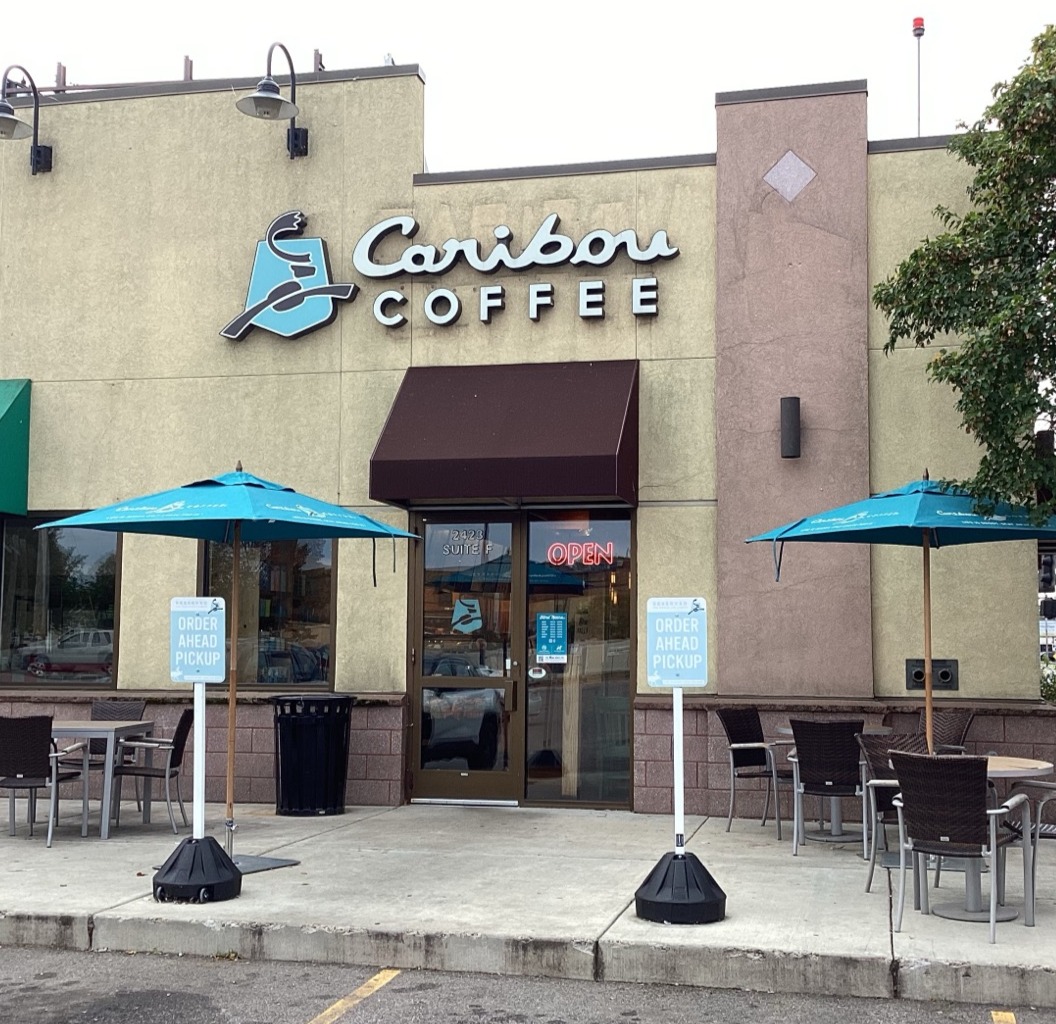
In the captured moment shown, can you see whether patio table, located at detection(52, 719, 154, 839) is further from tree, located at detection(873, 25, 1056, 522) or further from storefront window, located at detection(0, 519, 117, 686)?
tree, located at detection(873, 25, 1056, 522)

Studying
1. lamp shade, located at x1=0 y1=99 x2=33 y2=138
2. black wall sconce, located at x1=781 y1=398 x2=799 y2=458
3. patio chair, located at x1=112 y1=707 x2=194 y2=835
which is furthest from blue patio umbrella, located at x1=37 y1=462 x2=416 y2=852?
lamp shade, located at x1=0 y1=99 x2=33 y2=138

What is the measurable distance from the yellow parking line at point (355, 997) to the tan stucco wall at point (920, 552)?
538 centimetres

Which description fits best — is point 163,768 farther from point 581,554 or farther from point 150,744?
point 581,554

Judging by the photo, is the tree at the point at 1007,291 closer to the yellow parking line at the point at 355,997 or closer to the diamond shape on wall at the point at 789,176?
the diamond shape on wall at the point at 789,176

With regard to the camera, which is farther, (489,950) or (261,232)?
(261,232)

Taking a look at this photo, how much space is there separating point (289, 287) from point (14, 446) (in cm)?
313

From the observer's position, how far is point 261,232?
12836 millimetres

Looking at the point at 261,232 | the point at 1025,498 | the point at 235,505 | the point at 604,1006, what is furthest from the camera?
the point at 261,232

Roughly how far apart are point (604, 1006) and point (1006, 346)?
502 cm

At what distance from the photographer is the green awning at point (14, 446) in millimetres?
12648

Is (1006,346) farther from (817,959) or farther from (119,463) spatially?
(119,463)

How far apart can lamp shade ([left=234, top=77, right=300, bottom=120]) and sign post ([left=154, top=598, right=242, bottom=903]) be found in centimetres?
530

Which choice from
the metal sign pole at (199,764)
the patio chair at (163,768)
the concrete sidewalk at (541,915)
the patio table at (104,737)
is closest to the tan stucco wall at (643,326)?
the concrete sidewalk at (541,915)

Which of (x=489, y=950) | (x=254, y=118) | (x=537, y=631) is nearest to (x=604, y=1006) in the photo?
(x=489, y=950)
